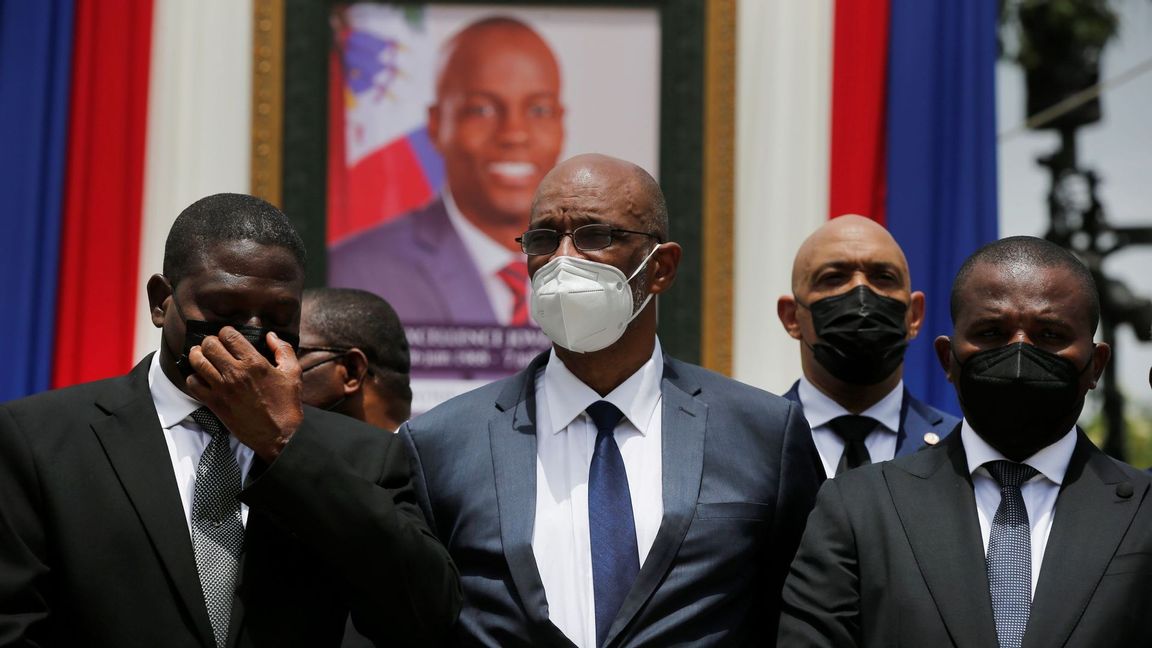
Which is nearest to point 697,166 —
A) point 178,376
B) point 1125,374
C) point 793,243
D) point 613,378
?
point 793,243

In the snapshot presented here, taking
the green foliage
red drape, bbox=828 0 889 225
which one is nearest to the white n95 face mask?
red drape, bbox=828 0 889 225

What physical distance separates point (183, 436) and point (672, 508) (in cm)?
A: 110

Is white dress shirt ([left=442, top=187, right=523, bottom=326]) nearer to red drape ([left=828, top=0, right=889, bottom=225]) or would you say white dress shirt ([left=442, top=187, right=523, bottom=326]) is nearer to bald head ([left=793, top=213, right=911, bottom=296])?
red drape ([left=828, top=0, right=889, bottom=225])

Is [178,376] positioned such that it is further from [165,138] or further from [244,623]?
[165,138]

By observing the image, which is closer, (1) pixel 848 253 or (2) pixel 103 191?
(1) pixel 848 253

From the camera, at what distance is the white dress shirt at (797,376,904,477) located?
421 cm

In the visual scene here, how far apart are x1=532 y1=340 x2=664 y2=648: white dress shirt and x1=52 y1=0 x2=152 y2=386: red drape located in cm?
325

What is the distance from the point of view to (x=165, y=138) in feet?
20.3

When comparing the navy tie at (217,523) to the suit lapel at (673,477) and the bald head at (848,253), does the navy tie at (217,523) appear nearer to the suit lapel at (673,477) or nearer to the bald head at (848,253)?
the suit lapel at (673,477)

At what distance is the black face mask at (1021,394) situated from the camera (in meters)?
3.06

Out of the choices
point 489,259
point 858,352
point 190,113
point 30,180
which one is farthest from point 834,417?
point 30,180

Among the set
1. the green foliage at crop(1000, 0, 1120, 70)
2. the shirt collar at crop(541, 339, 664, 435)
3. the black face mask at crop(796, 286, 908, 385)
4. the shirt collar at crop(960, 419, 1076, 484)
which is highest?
the green foliage at crop(1000, 0, 1120, 70)

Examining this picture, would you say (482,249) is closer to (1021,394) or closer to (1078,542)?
(1021,394)

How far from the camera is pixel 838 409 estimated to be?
4.30 meters
